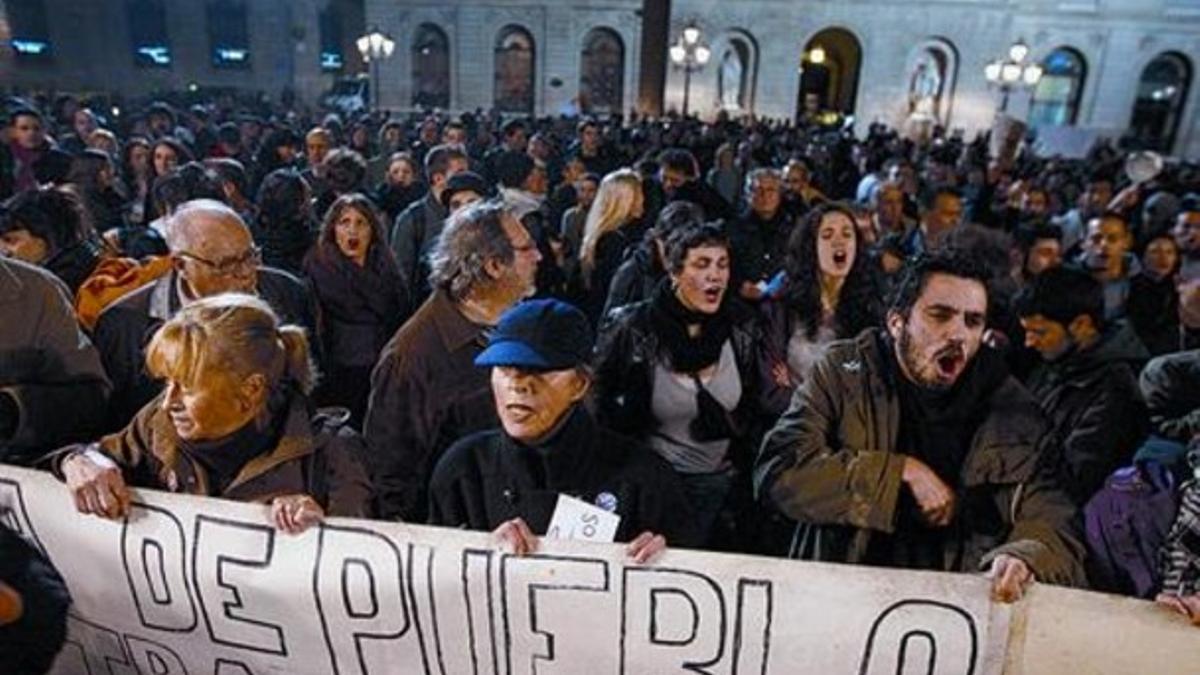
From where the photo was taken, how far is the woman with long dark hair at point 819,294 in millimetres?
3762

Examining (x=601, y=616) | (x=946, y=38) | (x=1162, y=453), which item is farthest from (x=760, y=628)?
(x=946, y=38)

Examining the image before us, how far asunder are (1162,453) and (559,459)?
1.97m

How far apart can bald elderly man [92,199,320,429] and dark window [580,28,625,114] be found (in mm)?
29417

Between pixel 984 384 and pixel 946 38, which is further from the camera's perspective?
pixel 946 38

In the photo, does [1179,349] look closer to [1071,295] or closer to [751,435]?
[1071,295]

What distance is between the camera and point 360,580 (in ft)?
7.22

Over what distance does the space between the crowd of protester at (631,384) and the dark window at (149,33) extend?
32.0 meters

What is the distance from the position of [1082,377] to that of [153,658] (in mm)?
3269

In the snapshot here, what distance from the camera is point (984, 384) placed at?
7.58 feet

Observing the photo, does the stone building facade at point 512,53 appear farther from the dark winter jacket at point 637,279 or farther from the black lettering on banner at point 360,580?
the black lettering on banner at point 360,580

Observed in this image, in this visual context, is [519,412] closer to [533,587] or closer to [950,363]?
[533,587]

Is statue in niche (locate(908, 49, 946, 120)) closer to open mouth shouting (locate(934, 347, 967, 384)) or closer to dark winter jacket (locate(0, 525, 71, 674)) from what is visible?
open mouth shouting (locate(934, 347, 967, 384))

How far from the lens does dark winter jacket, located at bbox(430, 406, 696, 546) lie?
228 centimetres

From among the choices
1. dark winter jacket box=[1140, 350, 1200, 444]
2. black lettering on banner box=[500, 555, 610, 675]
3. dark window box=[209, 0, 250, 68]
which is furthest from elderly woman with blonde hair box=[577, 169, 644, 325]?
dark window box=[209, 0, 250, 68]
